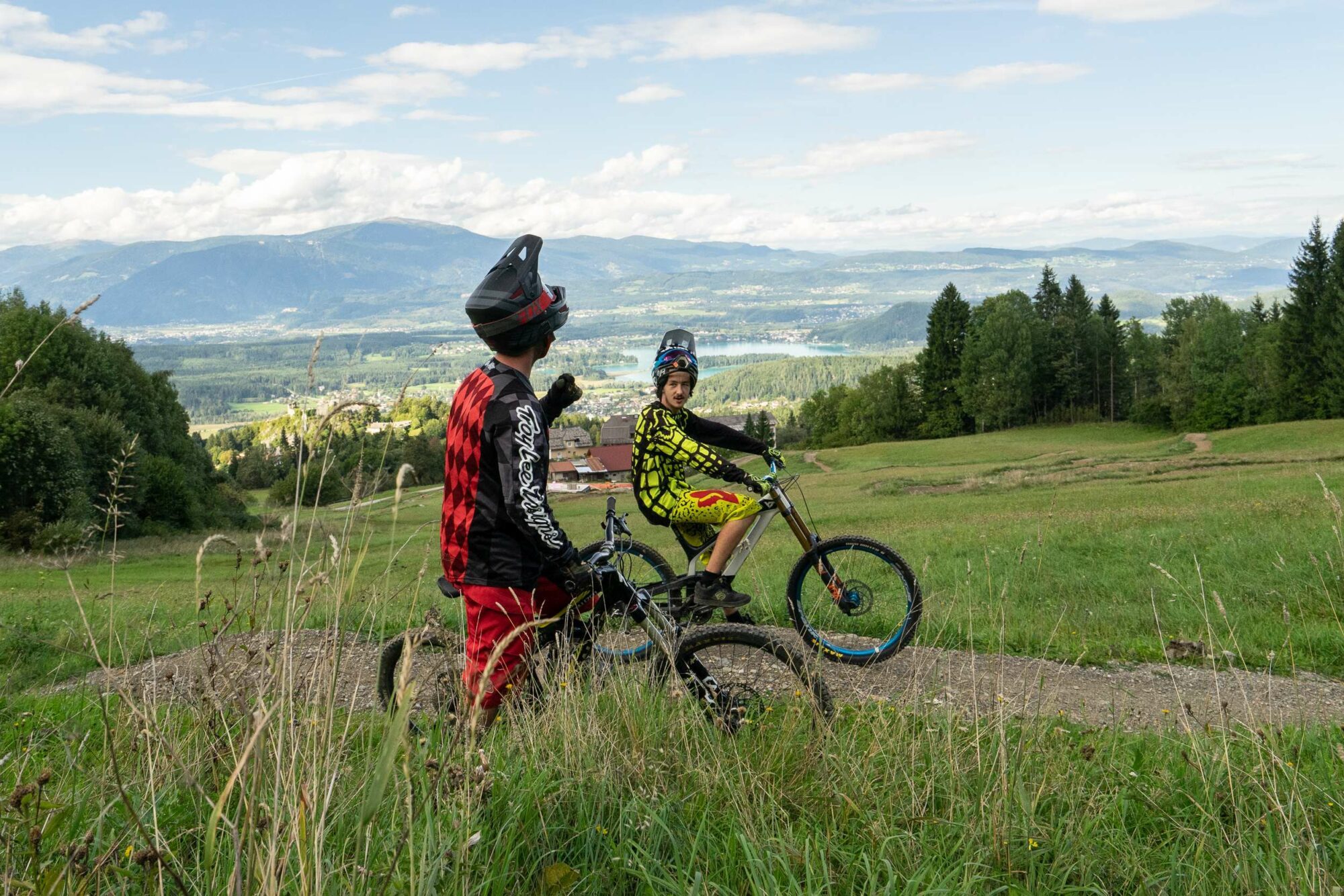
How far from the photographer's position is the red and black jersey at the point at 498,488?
4.02m

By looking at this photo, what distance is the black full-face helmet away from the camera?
4.14 metres

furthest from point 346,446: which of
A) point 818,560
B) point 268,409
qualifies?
point 268,409

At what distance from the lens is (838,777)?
317 cm

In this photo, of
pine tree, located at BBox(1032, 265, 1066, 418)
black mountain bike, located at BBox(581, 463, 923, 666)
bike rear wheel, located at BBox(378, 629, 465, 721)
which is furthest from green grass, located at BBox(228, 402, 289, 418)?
pine tree, located at BBox(1032, 265, 1066, 418)

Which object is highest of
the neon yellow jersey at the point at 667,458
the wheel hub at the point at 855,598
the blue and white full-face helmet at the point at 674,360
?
the blue and white full-face helmet at the point at 674,360

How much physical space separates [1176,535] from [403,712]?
1454cm

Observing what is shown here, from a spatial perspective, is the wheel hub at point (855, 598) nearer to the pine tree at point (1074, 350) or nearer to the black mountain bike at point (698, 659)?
the black mountain bike at point (698, 659)

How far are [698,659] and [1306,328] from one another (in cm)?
7272

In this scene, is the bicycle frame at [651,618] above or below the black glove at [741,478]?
below

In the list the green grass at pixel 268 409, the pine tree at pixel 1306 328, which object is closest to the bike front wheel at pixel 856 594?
the green grass at pixel 268 409

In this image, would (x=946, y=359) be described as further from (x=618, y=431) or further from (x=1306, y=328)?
(x=618, y=431)

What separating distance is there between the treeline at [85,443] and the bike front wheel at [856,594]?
28358mm

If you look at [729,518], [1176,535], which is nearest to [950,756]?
[729,518]

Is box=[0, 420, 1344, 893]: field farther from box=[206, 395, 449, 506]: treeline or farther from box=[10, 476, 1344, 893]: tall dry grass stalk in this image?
box=[206, 395, 449, 506]: treeline
